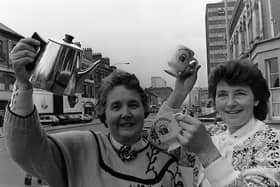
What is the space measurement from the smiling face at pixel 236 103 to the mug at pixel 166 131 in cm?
29

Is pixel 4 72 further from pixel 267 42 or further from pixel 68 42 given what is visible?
pixel 68 42

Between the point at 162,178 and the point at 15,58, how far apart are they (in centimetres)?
85

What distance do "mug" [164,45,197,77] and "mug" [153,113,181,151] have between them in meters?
0.27

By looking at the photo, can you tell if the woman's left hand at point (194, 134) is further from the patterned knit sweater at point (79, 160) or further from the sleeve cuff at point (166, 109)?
the sleeve cuff at point (166, 109)

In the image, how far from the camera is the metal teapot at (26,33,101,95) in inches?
50.8

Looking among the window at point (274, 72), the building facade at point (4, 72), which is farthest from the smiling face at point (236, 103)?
the building facade at point (4, 72)

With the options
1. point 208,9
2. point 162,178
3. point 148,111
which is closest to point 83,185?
point 162,178

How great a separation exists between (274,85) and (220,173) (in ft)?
38.8

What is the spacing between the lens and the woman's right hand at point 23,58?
47.2 inches

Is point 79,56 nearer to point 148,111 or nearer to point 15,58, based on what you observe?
point 15,58

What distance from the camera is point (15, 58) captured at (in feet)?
3.94

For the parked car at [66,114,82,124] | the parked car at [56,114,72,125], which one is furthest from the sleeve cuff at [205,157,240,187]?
the parked car at [66,114,82,124]

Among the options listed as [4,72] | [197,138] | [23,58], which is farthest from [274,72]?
[4,72]

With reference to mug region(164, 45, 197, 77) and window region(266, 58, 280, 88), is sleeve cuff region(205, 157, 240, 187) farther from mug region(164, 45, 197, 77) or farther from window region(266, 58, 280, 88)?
window region(266, 58, 280, 88)
